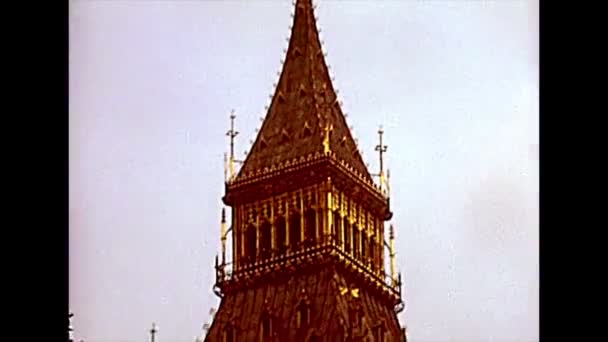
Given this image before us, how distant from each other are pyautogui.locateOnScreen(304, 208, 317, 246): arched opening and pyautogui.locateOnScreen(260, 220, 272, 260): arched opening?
2.33 ft

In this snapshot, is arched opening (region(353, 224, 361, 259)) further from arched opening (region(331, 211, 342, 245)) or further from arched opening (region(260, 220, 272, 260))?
arched opening (region(260, 220, 272, 260))

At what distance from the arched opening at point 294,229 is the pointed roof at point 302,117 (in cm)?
91

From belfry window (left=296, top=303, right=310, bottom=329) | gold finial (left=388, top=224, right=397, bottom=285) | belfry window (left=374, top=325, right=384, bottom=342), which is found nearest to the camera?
gold finial (left=388, top=224, right=397, bottom=285)

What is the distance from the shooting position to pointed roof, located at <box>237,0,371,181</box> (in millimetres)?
32531

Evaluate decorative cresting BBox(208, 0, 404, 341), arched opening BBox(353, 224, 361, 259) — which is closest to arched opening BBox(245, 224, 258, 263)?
decorative cresting BBox(208, 0, 404, 341)

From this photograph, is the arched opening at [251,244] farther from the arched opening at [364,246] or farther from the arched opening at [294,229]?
the arched opening at [364,246]

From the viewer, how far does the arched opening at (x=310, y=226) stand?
36969mm

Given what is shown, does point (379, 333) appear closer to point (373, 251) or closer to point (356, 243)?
point (356, 243)

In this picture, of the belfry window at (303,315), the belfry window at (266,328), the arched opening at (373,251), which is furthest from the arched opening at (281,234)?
the arched opening at (373,251)

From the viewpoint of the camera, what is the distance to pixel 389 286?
32688mm

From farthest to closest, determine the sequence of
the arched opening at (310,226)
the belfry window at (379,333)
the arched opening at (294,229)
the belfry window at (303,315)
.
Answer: the belfry window at (303,315), the arched opening at (310,226), the arched opening at (294,229), the belfry window at (379,333)
